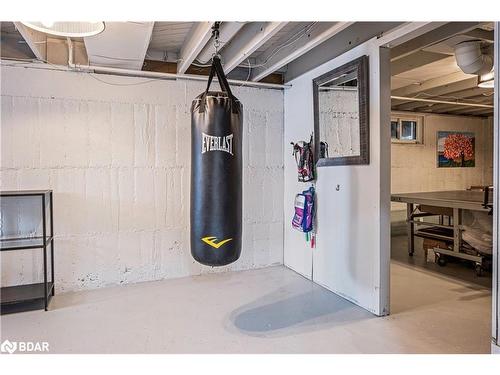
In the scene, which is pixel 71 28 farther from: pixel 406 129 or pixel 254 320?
pixel 406 129

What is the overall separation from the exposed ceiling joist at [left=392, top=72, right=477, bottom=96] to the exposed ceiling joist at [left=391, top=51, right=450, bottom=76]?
115 centimetres

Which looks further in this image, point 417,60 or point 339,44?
point 417,60

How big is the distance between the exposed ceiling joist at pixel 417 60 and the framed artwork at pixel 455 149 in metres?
3.81

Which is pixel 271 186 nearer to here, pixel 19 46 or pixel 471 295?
pixel 471 295

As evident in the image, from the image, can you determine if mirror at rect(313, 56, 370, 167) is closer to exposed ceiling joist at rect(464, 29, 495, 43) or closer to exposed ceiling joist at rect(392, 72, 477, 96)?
exposed ceiling joist at rect(464, 29, 495, 43)

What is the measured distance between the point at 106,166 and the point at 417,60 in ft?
12.7

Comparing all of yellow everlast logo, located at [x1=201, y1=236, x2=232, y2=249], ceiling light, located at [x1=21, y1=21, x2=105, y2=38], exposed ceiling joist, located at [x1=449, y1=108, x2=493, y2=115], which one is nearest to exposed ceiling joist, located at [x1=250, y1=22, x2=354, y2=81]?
ceiling light, located at [x1=21, y1=21, x2=105, y2=38]

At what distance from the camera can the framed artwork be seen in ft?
24.5

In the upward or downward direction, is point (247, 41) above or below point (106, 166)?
above

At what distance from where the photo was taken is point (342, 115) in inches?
136

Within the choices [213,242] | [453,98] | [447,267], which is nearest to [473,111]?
[453,98]

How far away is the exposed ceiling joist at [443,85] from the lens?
5.09 meters
